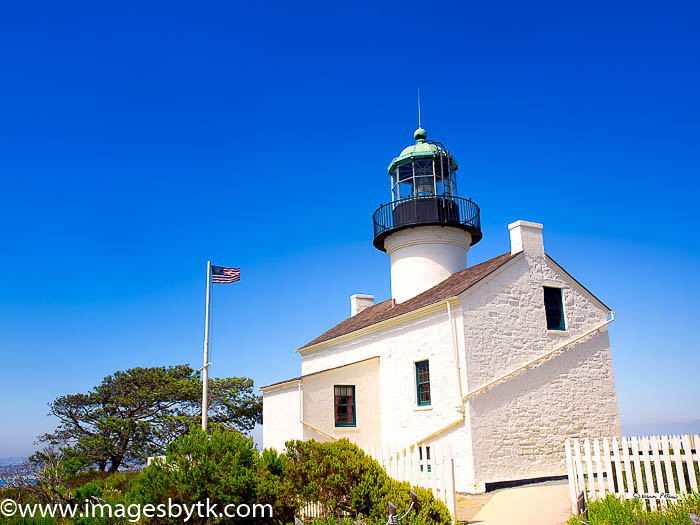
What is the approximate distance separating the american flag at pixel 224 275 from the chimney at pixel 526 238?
840 cm

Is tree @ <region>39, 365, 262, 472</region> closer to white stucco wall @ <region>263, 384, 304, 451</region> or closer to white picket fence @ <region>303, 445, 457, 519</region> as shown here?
white stucco wall @ <region>263, 384, 304, 451</region>

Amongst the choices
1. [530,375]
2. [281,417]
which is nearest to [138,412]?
[281,417]

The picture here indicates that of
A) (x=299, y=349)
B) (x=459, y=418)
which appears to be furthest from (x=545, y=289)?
(x=299, y=349)

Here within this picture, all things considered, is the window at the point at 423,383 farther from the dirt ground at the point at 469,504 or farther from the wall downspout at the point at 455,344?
the dirt ground at the point at 469,504

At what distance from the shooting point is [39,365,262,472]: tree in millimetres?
25469

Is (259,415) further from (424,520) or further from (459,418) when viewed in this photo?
(424,520)

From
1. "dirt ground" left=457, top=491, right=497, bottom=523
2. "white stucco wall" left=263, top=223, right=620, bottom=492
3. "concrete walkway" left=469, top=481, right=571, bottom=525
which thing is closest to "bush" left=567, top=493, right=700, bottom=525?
"concrete walkway" left=469, top=481, right=571, bottom=525

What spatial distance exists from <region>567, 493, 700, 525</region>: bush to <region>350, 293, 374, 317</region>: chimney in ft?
52.1

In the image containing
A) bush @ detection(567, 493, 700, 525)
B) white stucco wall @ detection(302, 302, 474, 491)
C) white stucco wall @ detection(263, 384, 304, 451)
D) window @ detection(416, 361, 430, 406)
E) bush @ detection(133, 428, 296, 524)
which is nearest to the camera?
bush @ detection(567, 493, 700, 525)

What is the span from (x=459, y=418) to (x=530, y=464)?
212 centimetres

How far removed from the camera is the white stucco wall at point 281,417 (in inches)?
701

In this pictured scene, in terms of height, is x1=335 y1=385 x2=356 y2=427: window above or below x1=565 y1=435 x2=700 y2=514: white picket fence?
above

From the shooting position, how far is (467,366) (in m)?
14.1

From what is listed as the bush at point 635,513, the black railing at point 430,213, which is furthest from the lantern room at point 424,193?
the bush at point 635,513
